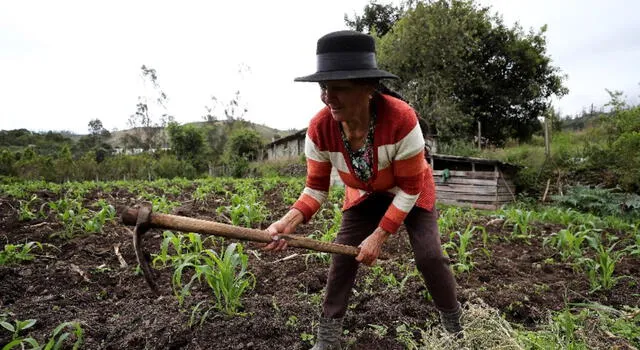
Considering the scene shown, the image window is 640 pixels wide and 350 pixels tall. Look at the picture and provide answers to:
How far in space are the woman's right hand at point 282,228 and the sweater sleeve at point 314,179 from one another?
53 mm

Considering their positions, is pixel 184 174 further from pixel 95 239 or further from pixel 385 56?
pixel 95 239

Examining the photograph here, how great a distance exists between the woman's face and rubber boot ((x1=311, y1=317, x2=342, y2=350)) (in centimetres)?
101

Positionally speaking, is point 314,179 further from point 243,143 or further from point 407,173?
point 243,143

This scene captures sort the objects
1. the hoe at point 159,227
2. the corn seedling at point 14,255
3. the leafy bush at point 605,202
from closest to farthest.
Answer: the hoe at point 159,227 < the corn seedling at point 14,255 < the leafy bush at point 605,202

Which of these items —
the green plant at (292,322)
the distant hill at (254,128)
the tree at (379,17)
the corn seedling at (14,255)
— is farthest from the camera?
the distant hill at (254,128)

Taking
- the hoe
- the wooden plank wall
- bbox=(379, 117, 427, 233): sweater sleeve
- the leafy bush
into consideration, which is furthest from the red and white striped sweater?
the wooden plank wall

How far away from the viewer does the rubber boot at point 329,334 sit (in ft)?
6.54

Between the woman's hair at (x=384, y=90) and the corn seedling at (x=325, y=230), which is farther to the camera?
the corn seedling at (x=325, y=230)

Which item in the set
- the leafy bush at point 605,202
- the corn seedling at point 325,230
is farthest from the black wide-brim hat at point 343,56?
the leafy bush at point 605,202

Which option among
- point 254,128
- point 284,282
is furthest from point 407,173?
point 254,128

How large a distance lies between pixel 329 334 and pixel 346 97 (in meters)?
1.16

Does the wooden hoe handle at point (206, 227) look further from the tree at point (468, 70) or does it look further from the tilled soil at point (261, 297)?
the tree at point (468, 70)

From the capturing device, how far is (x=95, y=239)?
3.72 meters

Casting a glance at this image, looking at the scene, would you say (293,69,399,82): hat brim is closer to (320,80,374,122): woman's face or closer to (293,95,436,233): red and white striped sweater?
(320,80,374,122): woman's face
